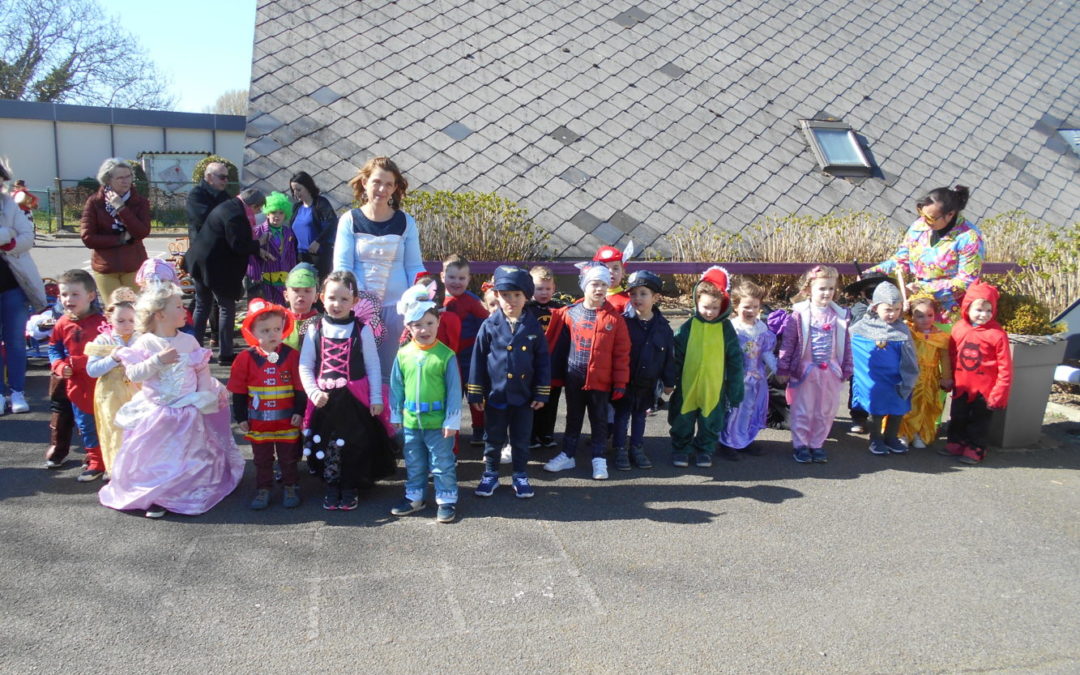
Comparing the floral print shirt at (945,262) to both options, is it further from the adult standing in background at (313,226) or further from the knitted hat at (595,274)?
the adult standing in background at (313,226)

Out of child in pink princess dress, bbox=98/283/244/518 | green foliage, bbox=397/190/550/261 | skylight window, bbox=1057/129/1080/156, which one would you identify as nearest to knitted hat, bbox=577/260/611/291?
child in pink princess dress, bbox=98/283/244/518

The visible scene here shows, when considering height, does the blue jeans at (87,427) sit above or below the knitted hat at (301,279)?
below

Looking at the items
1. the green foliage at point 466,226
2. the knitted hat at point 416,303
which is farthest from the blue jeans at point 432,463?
the green foliage at point 466,226

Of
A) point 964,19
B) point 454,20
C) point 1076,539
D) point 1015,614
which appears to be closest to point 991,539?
point 1076,539

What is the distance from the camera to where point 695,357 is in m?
5.26

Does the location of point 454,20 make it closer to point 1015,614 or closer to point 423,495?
point 423,495

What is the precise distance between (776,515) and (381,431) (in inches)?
88.5

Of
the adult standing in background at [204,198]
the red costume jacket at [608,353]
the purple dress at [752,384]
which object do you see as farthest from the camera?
the adult standing in background at [204,198]

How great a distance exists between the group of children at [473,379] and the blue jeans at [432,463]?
0.01m

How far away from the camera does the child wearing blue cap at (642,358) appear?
5043 millimetres

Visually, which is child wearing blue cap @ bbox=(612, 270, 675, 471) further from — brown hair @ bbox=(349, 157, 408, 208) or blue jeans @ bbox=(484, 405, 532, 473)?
brown hair @ bbox=(349, 157, 408, 208)

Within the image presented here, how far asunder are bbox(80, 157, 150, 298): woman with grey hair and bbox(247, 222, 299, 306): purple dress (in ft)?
3.24

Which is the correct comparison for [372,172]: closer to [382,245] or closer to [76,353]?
[382,245]

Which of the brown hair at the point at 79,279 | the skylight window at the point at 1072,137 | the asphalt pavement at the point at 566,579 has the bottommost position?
the asphalt pavement at the point at 566,579
